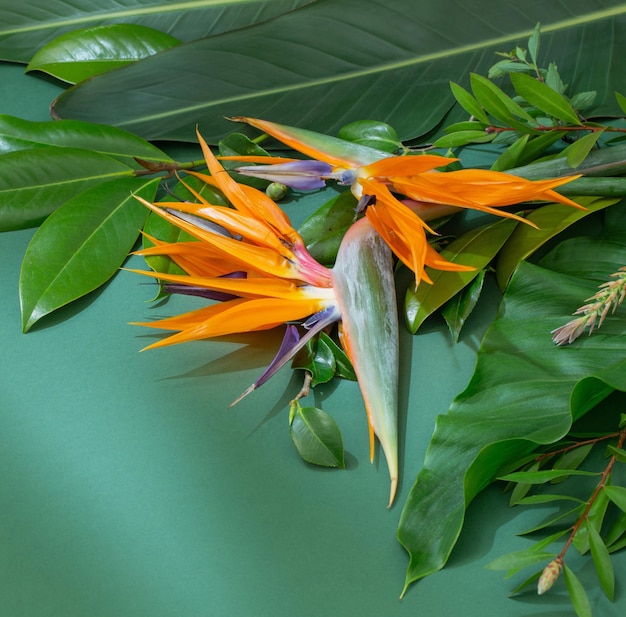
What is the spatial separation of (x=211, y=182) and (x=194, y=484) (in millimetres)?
269

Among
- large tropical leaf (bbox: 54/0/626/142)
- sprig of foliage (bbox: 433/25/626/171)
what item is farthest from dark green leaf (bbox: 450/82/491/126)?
large tropical leaf (bbox: 54/0/626/142)

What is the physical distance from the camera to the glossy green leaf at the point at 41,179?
0.77 meters

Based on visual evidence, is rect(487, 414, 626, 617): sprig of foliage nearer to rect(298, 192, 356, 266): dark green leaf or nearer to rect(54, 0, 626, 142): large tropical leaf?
rect(298, 192, 356, 266): dark green leaf

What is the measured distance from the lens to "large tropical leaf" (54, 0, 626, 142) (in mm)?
835

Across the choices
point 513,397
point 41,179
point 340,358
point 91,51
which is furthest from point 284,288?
point 91,51

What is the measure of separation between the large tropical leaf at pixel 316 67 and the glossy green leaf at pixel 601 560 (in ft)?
1.51

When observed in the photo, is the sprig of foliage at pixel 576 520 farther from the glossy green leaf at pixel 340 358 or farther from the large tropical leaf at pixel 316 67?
the large tropical leaf at pixel 316 67

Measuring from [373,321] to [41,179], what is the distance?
1.18ft

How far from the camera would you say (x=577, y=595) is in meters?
0.49

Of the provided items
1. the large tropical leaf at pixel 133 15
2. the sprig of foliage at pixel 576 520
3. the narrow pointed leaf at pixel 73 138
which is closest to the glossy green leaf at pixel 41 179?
the narrow pointed leaf at pixel 73 138

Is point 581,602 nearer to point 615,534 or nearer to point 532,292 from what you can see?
point 615,534

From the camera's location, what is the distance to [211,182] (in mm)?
741

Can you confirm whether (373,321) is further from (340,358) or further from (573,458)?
(573,458)

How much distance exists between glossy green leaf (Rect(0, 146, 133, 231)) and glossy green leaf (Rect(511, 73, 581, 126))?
387 millimetres
